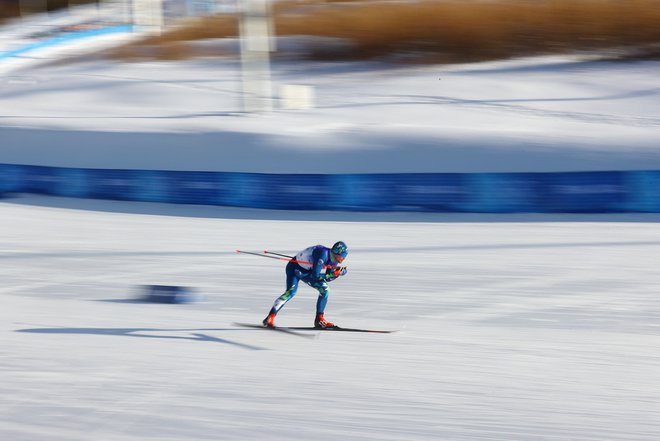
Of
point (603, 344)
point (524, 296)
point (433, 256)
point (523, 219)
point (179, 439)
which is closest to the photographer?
point (179, 439)

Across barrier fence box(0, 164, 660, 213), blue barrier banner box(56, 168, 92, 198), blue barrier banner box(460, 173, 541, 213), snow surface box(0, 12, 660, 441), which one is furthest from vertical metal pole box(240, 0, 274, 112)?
blue barrier banner box(460, 173, 541, 213)

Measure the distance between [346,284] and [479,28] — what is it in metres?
17.7

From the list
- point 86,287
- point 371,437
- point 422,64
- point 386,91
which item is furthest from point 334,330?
point 422,64

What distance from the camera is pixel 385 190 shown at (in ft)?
45.4

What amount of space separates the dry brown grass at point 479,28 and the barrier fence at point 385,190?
11.8 metres

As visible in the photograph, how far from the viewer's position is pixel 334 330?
764 cm

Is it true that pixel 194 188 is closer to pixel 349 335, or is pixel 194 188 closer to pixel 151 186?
pixel 151 186

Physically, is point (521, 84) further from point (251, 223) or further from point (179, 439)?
point (179, 439)

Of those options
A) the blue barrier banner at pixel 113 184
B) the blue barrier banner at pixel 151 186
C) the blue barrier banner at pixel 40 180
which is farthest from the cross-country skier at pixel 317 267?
the blue barrier banner at pixel 40 180

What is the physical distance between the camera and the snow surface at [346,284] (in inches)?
230

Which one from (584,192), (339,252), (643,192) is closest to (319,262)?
(339,252)

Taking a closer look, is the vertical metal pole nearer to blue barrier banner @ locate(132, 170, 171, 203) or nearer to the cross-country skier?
blue barrier banner @ locate(132, 170, 171, 203)

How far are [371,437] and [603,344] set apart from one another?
9.85ft

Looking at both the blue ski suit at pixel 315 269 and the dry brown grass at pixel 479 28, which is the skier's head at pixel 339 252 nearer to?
the blue ski suit at pixel 315 269
